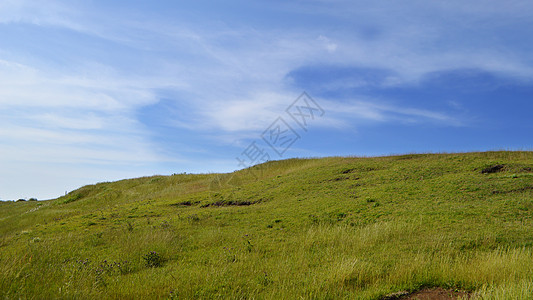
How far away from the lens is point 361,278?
25.1 feet

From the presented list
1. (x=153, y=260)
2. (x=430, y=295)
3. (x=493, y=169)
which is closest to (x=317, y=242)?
(x=430, y=295)

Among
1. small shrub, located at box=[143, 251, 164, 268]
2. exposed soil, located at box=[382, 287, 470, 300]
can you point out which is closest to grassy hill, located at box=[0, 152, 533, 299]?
small shrub, located at box=[143, 251, 164, 268]

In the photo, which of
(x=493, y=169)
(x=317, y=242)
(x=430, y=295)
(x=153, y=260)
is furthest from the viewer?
(x=493, y=169)

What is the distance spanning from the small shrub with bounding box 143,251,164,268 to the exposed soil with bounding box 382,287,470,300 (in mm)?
7304

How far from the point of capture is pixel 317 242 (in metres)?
11.8

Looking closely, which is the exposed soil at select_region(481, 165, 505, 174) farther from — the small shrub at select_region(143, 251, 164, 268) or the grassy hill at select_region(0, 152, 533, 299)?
the small shrub at select_region(143, 251, 164, 268)

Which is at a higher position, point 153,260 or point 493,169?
point 493,169

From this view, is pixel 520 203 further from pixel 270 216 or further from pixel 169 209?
pixel 169 209

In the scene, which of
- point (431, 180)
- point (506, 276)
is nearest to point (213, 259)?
point (506, 276)

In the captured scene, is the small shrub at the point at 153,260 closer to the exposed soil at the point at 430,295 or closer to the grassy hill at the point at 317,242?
the grassy hill at the point at 317,242

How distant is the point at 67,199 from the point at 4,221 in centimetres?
1123

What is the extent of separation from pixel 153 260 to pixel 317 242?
606 centimetres

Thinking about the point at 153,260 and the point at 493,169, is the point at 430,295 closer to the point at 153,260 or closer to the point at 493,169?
the point at 153,260

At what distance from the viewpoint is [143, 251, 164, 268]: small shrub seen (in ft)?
33.4
